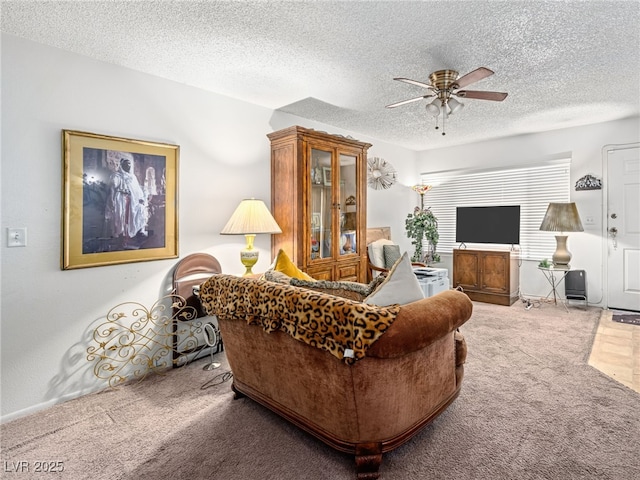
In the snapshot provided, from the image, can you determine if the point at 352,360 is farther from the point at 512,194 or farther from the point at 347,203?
the point at 512,194

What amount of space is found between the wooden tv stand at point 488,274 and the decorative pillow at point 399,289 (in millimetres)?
3663

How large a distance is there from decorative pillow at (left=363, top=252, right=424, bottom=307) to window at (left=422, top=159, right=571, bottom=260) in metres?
4.22

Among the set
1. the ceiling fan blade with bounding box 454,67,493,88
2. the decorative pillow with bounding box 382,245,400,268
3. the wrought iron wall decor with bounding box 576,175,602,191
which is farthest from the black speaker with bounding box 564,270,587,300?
the ceiling fan blade with bounding box 454,67,493,88

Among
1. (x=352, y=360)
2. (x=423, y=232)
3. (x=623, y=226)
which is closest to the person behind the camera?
(x=352, y=360)

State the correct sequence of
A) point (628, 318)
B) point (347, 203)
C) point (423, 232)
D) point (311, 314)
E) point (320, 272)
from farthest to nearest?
point (423, 232) → point (628, 318) → point (347, 203) → point (320, 272) → point (311, 314)

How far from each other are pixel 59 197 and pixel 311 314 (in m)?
2.05

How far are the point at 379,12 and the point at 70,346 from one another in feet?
9.95

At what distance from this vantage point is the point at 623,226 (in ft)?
14.3

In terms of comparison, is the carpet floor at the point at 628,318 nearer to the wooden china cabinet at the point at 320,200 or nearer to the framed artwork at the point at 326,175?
the wooden china cabinet at the point at 320,200

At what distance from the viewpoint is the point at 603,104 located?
372cm

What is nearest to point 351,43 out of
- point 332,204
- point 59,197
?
point 332,204

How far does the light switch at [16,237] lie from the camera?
222 centimetres

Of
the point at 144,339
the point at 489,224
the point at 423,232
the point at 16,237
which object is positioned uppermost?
the point at 489,224

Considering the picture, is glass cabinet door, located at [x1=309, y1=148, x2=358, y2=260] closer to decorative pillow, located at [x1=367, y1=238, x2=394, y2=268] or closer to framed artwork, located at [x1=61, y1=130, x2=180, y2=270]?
decorative pillow, located at [x1=367, y1=238, x2=394, y2=268]
